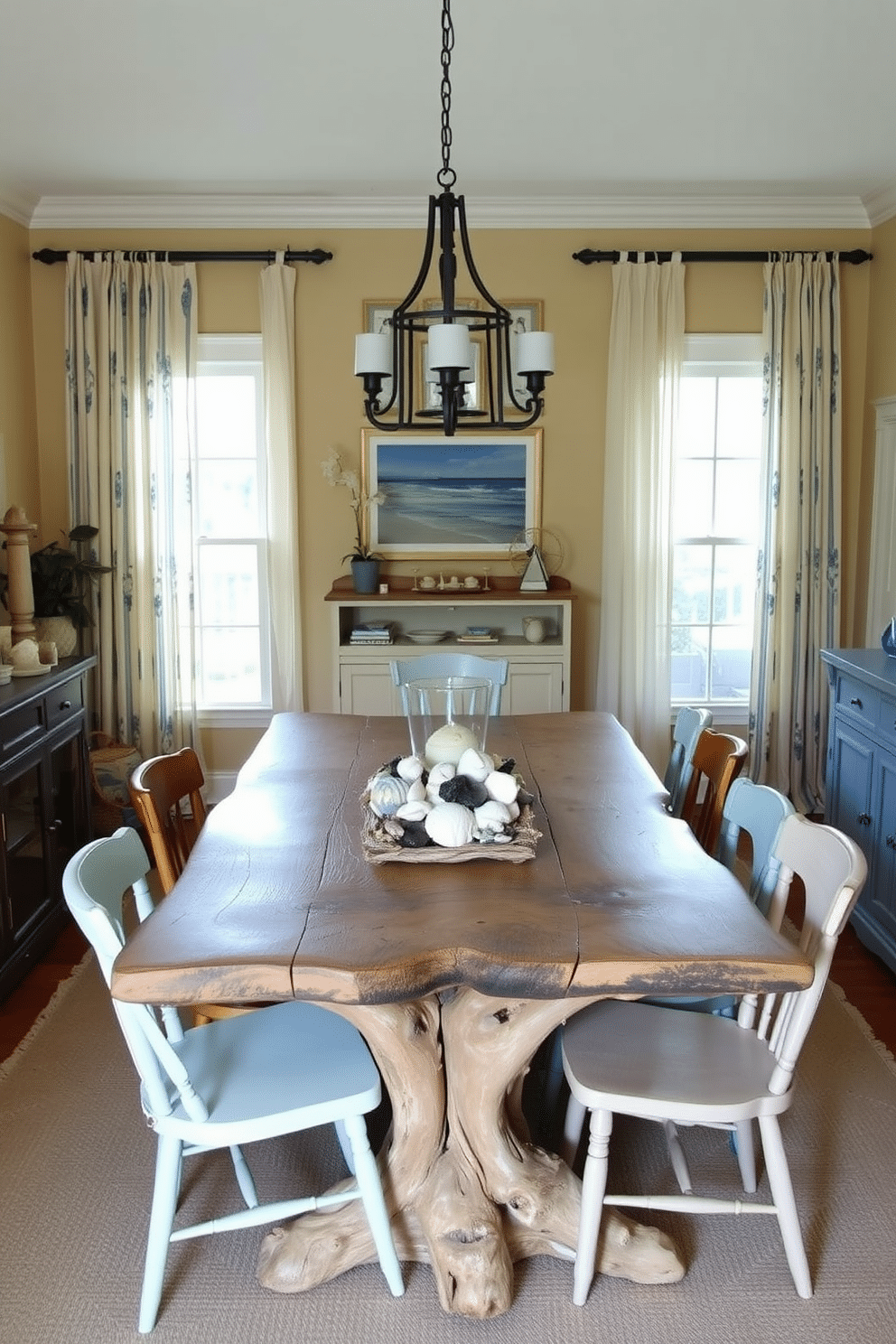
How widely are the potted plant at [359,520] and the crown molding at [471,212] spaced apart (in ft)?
3.37

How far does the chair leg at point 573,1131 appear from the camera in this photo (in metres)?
2.33

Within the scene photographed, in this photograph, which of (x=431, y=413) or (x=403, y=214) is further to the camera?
(x=403, y=214)

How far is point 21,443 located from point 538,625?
237 cm

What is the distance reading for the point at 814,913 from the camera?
6.72ft

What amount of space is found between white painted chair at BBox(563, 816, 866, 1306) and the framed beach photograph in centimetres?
297

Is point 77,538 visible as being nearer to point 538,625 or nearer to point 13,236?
point 13,236

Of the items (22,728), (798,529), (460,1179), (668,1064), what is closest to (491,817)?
(668,1064)

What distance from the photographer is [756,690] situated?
494 centimetres

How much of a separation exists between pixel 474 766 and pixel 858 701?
1.81 m

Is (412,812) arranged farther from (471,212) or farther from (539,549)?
(471,212)

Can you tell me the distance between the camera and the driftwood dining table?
1.78 metres

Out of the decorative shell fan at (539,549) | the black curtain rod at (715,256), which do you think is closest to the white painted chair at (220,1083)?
the decorative shell fan at (539,549)

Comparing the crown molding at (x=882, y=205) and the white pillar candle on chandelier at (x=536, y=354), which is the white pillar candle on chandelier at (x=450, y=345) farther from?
the crown molding at (x=882, y=205)

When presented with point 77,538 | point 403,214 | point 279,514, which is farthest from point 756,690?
point 77,538
